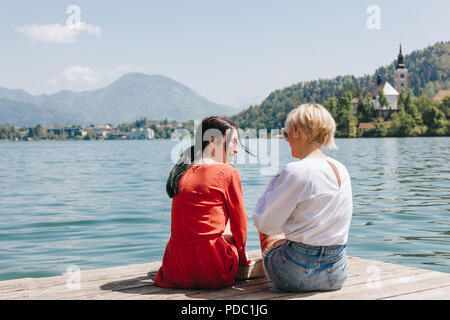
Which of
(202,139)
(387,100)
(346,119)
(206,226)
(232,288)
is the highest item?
(387,100)

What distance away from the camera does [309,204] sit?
Answer: 3605 millimetres

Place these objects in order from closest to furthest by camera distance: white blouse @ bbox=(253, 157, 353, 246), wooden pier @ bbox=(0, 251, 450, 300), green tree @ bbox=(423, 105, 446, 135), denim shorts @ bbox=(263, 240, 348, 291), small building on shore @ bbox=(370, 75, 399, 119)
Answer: white blouse @ bbox=(253, 157, 353, 246) → denim shorts @ bbox=(263, 240, 348, 291) → wooden pier @ bbox=(0, 251, 450, 300) → green tree @ bbox=(423, 105, 446, 135) → small building on shore @ bbox=(370, 75, 399, 119)

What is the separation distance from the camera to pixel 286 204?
142 inches

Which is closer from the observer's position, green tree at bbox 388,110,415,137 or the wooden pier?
the wooden pier

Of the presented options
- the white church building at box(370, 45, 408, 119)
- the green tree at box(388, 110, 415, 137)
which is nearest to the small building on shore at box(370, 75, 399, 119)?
the white church building at box(370, 45, 408, 119)

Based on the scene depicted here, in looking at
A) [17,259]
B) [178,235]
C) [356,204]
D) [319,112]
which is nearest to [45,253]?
[17,259]

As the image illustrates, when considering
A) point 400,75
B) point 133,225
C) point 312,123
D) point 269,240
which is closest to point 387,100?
point 400,75

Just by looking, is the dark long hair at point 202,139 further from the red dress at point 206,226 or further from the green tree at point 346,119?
the green tree at point 346,119

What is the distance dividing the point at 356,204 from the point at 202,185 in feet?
36.7

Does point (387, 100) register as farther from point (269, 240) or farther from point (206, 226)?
point (206, 226)

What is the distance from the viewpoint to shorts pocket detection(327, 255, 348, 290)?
391 centimetres

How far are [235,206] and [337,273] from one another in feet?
3.22

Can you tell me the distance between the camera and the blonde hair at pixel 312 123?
3.58 m

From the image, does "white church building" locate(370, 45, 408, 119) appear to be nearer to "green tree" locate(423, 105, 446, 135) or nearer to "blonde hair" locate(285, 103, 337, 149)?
"green tree" locate(423, 105, 446, 135)
